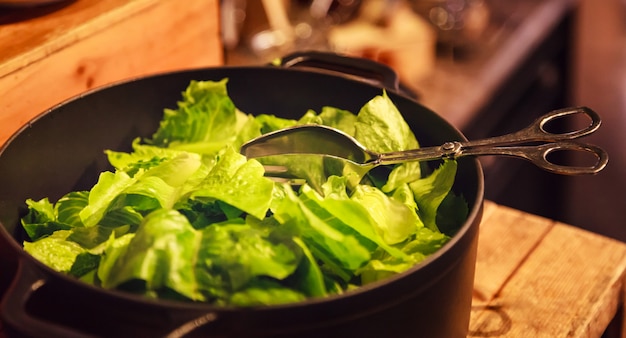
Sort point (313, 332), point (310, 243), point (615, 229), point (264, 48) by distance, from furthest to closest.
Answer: point (615, 229)
point (264, 48)
point (310, 243)
point (313, 332)

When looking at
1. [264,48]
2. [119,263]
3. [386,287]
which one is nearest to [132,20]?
[119,263]

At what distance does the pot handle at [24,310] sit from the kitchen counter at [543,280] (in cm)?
45

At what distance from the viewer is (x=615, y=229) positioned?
229cm

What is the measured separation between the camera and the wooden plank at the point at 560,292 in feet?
2.48

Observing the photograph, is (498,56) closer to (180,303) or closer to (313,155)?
(313,155)

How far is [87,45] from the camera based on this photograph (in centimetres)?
87

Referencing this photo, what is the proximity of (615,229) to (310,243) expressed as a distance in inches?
Result: 77.7

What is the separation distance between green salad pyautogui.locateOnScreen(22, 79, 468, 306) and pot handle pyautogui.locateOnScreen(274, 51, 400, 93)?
2.8 inches

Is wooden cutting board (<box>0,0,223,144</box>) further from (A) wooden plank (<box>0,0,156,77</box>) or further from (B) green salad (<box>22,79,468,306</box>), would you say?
(B) green salad (<box>22,79,468,306</box>)

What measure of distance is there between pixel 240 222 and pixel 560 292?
42 cm

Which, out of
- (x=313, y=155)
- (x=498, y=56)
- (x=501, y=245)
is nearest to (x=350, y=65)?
(x=313, y=155)

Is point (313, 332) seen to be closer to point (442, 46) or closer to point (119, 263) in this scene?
point (119, 263)

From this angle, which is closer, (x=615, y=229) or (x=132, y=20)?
(x=132, y=20)

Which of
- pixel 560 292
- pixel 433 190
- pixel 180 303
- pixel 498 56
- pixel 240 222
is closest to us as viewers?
pixel 180 303
